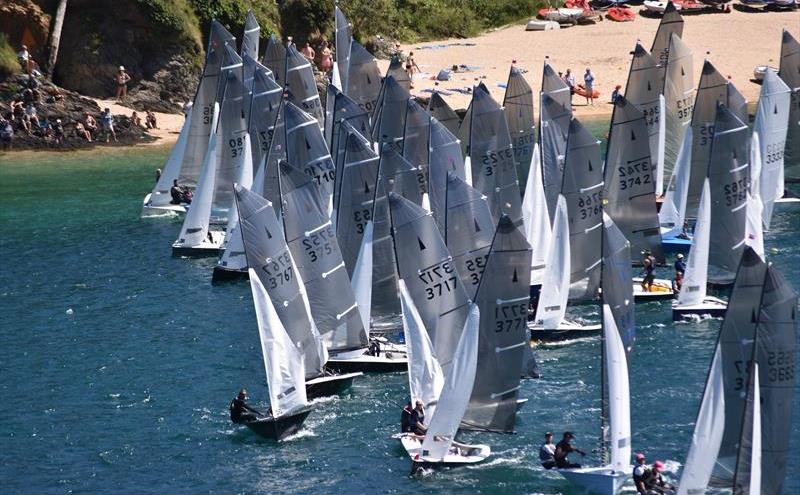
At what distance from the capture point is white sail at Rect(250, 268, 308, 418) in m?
49.0

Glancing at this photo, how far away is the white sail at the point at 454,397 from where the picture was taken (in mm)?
45156

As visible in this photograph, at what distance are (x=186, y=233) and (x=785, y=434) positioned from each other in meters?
37.3

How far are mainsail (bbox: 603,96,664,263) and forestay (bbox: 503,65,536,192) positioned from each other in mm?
7708

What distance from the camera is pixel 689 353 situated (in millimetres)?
55000

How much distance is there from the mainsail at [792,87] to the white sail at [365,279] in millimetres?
27068

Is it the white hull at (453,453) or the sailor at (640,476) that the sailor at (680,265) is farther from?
the sailor at (640,476)

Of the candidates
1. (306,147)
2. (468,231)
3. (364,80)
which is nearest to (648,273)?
(468,231)

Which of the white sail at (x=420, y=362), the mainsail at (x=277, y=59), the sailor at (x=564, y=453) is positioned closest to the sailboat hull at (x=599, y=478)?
the sailor at (x=564, y=453)

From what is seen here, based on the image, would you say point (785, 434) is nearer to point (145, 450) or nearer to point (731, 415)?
point (731, 415)

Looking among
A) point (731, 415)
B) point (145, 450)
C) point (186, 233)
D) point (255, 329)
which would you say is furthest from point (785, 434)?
point (186, 233)

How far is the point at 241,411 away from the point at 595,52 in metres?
56.9

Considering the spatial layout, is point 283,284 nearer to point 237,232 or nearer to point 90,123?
point 237,232

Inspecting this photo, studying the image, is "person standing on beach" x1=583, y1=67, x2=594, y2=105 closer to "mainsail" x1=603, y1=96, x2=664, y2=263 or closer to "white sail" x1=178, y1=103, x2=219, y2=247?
"white sail" x1=178, y1=103, x2=219, y2=247

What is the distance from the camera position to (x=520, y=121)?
229 feet
